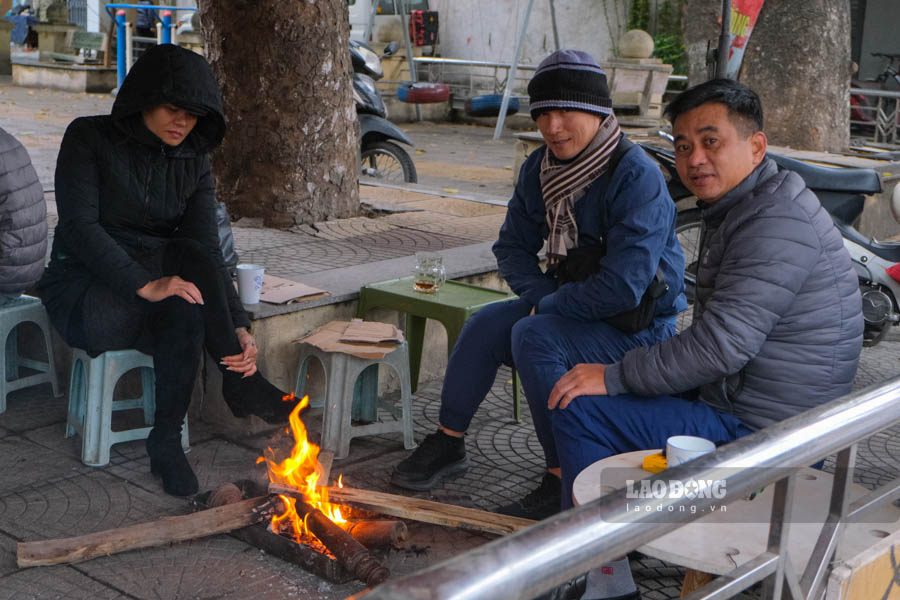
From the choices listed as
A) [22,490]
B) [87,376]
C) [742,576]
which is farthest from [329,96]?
[742,576]

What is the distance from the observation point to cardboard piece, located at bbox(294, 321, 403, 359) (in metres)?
3.78

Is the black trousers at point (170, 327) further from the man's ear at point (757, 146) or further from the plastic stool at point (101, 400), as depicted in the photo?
the man's ear at point (757, 146)

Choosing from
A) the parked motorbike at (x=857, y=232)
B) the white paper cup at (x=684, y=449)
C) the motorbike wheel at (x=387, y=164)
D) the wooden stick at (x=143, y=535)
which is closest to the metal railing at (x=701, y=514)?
the white paper cup at (x=684, y=449)

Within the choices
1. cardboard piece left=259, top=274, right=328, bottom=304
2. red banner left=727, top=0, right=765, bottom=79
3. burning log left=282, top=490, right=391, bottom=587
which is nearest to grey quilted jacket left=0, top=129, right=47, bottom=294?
cardboard piece left=259, top=274, right=328, bottom=304

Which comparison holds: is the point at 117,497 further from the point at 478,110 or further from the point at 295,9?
the point at 478,110

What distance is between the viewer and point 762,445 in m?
1.34

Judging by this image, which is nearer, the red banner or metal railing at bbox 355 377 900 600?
metal railing at bbox 355 377 900 600

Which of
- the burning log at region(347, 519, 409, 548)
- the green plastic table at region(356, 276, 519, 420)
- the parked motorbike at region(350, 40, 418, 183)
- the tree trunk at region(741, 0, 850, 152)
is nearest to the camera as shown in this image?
the burning log at region(347, 519, 409, 548)

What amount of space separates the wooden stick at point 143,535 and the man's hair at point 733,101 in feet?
5.91

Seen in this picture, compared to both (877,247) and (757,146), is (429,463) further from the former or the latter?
(877,247)

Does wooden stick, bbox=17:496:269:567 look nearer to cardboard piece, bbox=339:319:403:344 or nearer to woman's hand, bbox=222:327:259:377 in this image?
woman's hand, bbox=222:327:259:377

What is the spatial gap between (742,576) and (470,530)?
1.78 meters

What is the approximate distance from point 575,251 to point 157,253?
5.25ft

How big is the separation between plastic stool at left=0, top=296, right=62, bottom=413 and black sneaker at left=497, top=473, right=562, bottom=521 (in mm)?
2157
